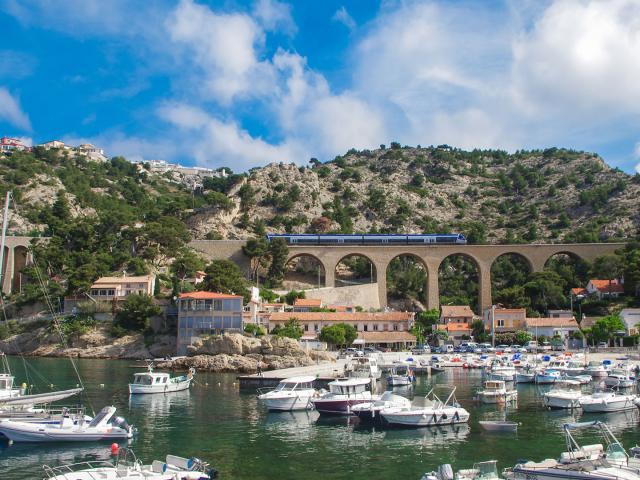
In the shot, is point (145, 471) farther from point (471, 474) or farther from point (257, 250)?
point (257, 250)

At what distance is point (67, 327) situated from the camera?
5450 cm

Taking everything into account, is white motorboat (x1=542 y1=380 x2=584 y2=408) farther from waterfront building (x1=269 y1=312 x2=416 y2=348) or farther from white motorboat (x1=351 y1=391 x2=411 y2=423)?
waterfront building (x1=269 y1=312 x2=416 y2=348)

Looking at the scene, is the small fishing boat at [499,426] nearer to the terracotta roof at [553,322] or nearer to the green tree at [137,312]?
the green tree at [137,312]

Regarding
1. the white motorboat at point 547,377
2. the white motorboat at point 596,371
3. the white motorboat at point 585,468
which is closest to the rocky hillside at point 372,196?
the white motorboat at point 596,371

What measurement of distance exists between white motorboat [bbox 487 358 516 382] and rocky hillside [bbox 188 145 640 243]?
48294 millimetres

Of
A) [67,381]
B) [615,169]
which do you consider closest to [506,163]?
[615,169]

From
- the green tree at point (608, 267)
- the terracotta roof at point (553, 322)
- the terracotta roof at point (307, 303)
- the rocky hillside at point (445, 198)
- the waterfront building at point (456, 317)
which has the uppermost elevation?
the rocky hillside at point (445, 198)

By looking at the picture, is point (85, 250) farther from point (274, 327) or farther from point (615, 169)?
point (615, 169)

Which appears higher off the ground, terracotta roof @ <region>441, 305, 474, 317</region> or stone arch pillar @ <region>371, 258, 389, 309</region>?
stone arch pillar @ <region>371, 258, 389, 309</region>

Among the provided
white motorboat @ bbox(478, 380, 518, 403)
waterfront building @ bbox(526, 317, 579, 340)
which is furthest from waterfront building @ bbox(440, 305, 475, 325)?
white motorboat @ bbox(478, 380, 518, 403)

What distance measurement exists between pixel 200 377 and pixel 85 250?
33788mm

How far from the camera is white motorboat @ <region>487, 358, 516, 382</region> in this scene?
36.8 m

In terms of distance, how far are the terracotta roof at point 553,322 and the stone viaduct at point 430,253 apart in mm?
11747

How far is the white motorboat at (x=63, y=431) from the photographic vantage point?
20328 mm
